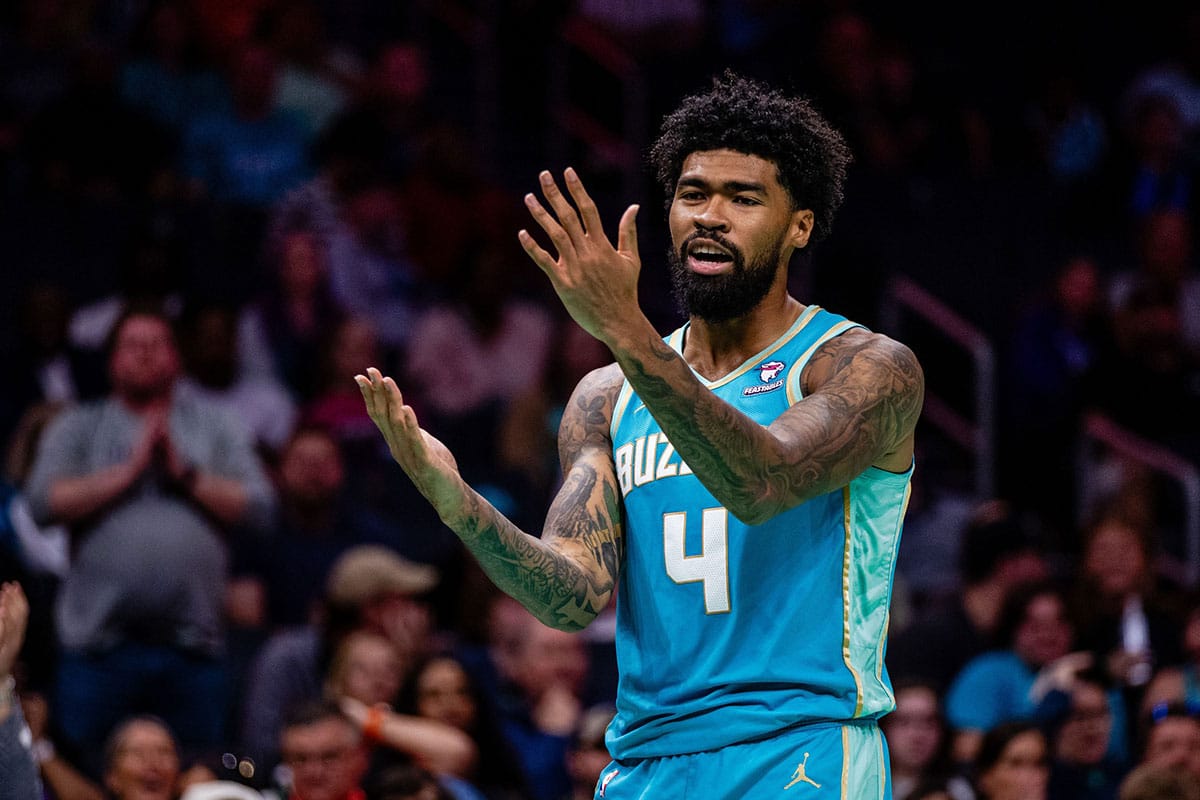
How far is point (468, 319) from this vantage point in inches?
449

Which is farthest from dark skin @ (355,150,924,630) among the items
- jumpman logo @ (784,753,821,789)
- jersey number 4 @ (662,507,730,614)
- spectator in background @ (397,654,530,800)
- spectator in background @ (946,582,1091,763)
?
spectator in background @ (946,582,1091,763)

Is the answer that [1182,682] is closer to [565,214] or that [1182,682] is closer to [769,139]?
[769,139]

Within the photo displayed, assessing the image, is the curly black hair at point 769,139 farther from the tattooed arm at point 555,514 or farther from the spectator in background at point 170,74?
the spectator in background at point 170,74

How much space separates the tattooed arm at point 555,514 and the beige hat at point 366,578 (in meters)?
3.91

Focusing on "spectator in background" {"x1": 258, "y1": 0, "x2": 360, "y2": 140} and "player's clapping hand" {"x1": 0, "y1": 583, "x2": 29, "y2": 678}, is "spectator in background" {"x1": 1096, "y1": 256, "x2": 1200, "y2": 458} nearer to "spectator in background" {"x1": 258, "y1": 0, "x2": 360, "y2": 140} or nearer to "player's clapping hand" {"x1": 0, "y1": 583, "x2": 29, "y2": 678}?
"spectator in background" {"x1": 258, "y1": 0, "x2": 360, "y2": 140}

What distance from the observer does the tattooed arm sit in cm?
408

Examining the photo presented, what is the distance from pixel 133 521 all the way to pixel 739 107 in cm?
452

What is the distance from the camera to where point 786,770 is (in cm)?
411

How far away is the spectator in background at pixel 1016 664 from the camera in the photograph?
905 centimetres

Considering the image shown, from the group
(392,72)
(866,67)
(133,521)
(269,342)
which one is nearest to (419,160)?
(392,72)

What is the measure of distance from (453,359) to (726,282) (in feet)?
22.9

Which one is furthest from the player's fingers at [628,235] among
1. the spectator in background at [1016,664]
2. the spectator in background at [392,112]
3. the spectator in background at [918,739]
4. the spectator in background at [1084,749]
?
the spectator in background at [392,112]

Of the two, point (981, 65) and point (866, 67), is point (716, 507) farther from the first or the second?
point (981, 65)

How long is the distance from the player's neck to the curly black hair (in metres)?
0.22
